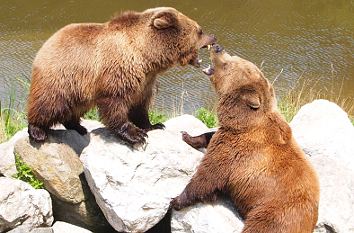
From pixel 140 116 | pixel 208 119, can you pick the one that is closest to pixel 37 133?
pixel 140 116

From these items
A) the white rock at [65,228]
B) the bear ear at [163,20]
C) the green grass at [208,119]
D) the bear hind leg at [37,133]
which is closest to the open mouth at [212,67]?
the bear ear at [163,20]

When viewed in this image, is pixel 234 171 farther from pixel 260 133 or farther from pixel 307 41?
pixel 307 41

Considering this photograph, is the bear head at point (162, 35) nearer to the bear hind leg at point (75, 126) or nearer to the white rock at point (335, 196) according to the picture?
the bear hind leg at point (75, 126)

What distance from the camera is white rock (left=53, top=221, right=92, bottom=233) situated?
6.15 m

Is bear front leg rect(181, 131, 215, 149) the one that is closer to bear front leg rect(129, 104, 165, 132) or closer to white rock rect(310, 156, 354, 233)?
bear front leg rect(129, 104, 165, 132)

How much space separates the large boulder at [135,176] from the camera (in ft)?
19.1

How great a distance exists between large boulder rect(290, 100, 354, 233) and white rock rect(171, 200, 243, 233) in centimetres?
95

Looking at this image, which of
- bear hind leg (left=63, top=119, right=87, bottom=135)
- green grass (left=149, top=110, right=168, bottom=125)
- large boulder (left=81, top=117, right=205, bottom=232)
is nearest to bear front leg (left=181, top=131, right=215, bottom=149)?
large boulder (left=81, top=117, right=205, bottom=232)

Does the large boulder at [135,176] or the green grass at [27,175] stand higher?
the large boulder at [135,176]

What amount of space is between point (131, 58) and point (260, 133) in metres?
1.50

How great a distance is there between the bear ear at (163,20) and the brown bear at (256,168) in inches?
33.1

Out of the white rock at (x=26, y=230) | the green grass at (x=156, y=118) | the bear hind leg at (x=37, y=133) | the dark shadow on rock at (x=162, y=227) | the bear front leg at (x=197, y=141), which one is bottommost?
the green grass at (x=156, y=118)

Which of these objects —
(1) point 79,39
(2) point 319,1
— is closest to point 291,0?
(2) point 319,1

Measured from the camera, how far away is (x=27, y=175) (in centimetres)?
632
